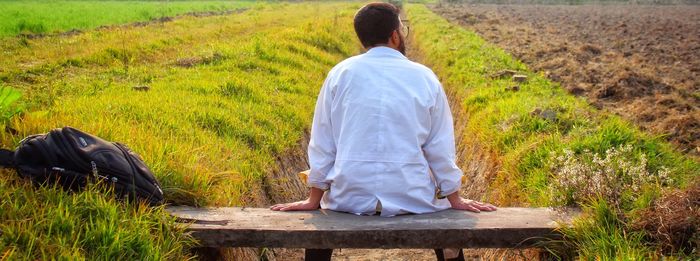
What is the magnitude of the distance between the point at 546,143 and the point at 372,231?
2.68 meters

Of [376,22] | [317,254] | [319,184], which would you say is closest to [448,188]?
[319,184]

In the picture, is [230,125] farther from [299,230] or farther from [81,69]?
[81,69]

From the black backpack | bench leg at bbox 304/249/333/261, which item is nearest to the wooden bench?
bench leg at bbox 304/249/333/261

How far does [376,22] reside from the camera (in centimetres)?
329

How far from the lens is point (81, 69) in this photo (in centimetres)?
978

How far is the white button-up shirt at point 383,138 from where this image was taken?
324 cm

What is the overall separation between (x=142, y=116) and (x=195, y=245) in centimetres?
263

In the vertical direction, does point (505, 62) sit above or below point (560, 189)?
below

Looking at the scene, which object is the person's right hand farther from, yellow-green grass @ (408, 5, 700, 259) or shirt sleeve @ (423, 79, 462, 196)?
yellow-green grass @ (408, 5, 700, 259)

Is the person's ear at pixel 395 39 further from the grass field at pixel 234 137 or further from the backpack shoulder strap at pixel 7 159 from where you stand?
the backpack shoulder strap at pixel 7 159

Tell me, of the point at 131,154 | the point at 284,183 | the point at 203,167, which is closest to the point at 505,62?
the point at 284,183

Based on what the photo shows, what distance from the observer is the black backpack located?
3152 millimetres

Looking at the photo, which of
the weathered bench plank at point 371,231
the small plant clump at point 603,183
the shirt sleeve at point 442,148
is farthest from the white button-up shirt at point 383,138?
the small plant clump at point 603,183

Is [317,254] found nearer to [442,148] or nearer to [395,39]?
[442,148]
